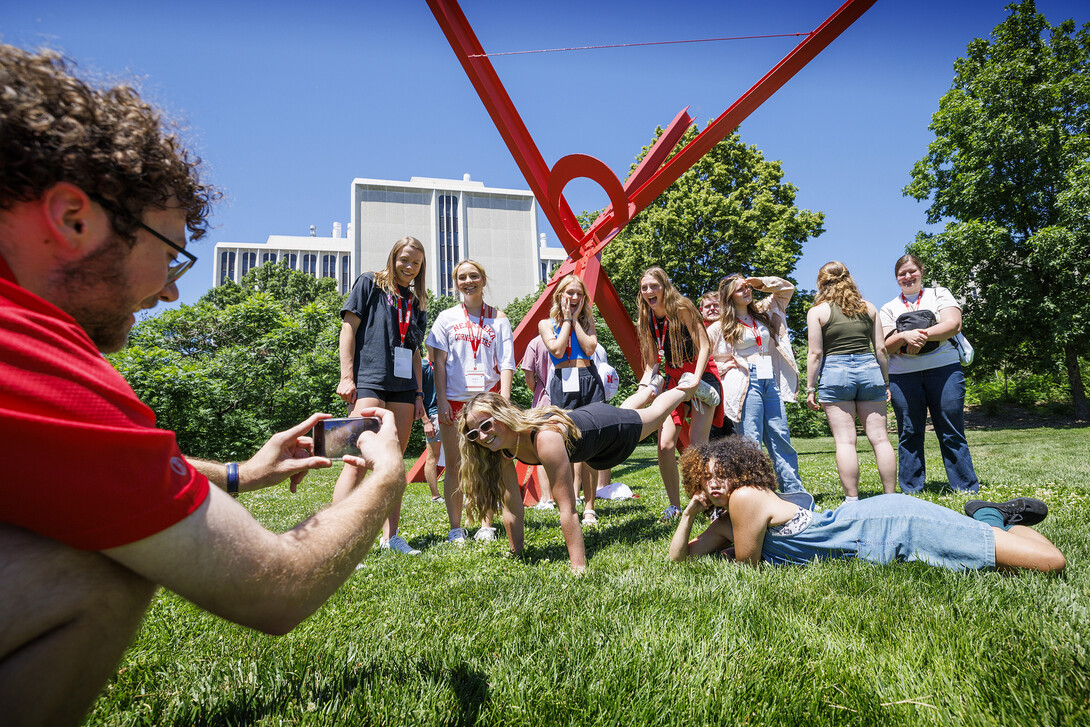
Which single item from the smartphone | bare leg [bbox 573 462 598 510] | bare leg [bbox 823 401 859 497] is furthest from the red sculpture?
the smartphone

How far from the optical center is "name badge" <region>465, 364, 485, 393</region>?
15.5 feet

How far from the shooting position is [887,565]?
107 inches

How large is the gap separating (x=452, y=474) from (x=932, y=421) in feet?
14.1

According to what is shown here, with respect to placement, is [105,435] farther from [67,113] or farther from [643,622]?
[643,622]

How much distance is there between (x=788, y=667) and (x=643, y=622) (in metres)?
0.55

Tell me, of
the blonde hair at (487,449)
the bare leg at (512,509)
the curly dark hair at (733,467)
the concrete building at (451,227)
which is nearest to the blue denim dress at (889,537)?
the curly dark hair at (733,467)

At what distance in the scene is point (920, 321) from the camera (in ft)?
16.5

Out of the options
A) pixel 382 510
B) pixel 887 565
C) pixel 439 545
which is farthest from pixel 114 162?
pixel 439 545

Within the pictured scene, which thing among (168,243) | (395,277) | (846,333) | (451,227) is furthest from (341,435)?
(451,227)

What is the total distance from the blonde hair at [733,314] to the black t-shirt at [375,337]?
117 inches

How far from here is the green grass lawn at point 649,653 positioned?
1.53 metres

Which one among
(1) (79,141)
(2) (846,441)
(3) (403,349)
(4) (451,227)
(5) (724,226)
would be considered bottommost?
(2) (846,441)

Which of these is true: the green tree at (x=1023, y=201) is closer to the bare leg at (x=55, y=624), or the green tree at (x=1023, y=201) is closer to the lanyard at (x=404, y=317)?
the lanyard at (x=404, y=317)

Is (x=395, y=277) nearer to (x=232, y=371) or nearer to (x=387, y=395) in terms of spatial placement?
(x=387, y=395)
